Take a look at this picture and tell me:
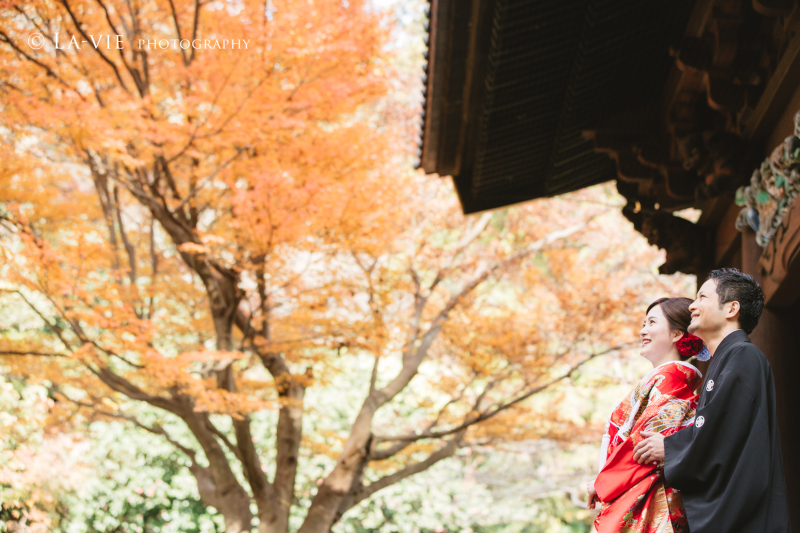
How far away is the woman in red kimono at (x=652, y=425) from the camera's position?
77.8 inches

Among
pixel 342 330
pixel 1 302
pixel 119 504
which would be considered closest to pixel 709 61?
pixel 342 330

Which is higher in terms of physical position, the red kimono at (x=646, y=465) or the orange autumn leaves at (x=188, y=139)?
the orange autumn leaves at (x=188, y=139)

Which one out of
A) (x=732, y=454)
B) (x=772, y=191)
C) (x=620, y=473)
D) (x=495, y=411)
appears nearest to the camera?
(x=732, y=454)

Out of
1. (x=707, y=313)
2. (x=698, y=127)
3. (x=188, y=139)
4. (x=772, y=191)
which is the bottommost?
(x=707, y=313)

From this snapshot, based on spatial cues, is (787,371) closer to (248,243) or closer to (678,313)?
(678,313)

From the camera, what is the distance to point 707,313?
1990mm

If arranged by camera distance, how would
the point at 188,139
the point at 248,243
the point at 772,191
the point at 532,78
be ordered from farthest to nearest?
the point at 248,243 < the point at 188,139 < the point at 532,78 < the point at 772,191

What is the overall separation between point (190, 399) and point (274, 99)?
3.19m

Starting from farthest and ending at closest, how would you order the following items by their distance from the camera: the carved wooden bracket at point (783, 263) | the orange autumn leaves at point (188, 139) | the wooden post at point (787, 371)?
1. the orange autumn leaves at point (188, 139)
2. the wooden post at point (787, 371)
3. the carved wooden bracket at point (783, 263)

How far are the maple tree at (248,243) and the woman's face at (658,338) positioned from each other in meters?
4.01

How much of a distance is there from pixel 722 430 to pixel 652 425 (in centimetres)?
26

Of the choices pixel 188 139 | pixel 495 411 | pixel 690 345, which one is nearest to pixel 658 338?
pixel 690 345

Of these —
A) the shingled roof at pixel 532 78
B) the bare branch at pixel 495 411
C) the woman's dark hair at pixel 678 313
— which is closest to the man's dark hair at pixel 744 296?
the woman's dark hair at pixel 678 313

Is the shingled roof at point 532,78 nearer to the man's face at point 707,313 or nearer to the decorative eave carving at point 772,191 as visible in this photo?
the decorative eave carving at point 772,191
